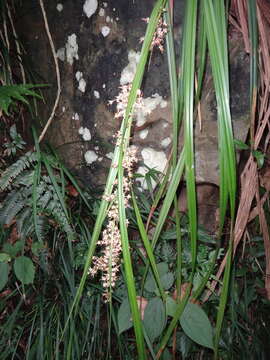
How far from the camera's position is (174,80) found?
99 centimetres

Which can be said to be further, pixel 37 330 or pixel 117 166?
pixel 37 330

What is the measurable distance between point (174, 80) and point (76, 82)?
51 centimetres

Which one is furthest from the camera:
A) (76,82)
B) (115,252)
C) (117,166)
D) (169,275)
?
(76,82)

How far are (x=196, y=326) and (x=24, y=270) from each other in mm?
635

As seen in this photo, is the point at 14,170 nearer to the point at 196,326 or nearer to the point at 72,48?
the point at 72,48

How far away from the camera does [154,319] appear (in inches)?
43.1

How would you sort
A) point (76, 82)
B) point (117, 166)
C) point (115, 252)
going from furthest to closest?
1. point (76, 82)
2. point (115, 252)
3. point (117, 166)

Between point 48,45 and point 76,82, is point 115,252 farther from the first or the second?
point 48,45

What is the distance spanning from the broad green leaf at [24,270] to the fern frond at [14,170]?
0.91 feet

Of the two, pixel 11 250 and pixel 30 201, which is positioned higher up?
pixel 30 201

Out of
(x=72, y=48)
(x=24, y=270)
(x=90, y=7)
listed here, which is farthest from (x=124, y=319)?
(x=90, y=7)

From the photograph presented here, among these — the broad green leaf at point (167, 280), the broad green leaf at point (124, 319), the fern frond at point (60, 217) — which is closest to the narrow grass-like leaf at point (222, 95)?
the broad green leaf at point (167, 280)

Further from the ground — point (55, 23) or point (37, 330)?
point (55, 23)

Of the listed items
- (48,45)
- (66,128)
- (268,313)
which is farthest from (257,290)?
(48,45)
